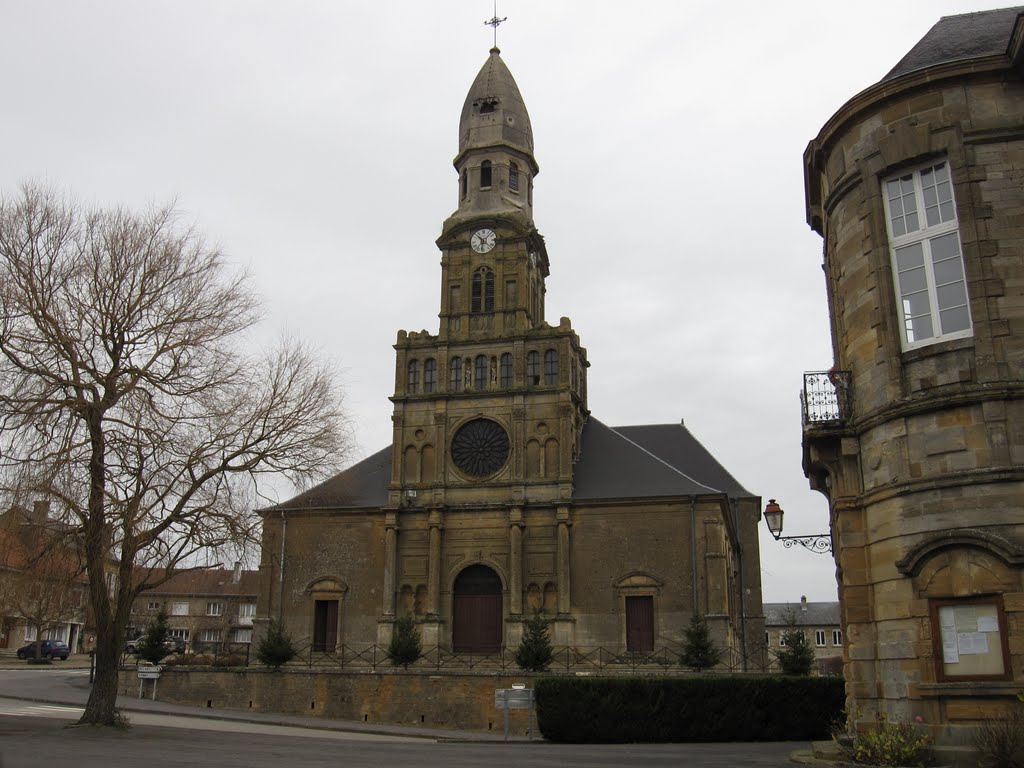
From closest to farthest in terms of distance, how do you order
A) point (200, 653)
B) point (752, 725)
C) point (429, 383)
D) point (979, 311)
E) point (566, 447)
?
point (979, 311) < point (752, 725) < point (200, 653) < point (566, 447) < point (429, 383)

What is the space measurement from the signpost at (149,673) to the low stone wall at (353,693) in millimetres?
173

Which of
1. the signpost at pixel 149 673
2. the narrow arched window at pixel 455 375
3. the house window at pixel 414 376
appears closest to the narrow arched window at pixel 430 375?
the house window at pixel 414 376

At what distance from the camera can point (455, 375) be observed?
1641 inches

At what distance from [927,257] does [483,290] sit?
29864mm

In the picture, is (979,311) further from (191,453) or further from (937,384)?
(191,453)

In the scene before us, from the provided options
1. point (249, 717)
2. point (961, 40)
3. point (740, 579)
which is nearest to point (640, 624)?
point (740, 579)

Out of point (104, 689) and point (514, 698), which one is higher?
point (104, 689)

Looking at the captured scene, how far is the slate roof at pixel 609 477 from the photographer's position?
3791 cm

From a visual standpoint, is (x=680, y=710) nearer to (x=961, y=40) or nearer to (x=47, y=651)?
(x=961, y=40)

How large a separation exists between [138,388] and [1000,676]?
16.9 metres

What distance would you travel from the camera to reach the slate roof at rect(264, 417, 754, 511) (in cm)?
3791

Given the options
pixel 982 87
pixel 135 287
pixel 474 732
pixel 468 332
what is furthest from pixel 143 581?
pixel 468 332

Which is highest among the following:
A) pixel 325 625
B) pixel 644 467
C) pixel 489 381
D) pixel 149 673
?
pixel 489 381

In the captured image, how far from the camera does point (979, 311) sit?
1363 cm
